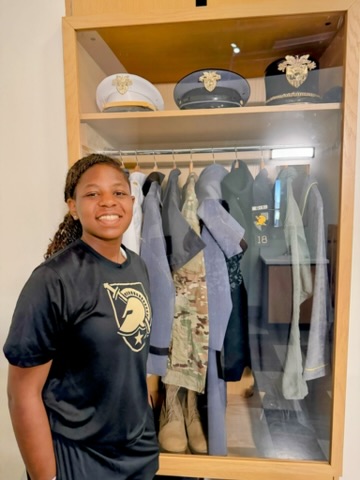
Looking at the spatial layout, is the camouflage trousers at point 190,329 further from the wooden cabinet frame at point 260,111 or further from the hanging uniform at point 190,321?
the wooden cabinet frame at point 260,111

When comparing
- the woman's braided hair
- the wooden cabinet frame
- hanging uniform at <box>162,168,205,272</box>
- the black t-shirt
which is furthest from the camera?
hanging uniform at <box>162,168,205,272</box>

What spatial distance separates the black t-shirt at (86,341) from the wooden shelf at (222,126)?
45 cm

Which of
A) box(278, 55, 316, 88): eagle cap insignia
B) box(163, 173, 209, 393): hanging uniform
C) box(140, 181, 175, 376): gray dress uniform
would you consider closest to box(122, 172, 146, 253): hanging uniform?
box(140, 181, 175, 376): gray dress uniform

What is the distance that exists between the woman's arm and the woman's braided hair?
0.29 meters

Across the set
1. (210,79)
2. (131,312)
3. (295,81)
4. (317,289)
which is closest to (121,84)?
(210,79)

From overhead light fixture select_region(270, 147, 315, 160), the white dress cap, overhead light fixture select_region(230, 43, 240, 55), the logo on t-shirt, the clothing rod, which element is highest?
overhead light fixture select_region(230, 43, 240, 55)

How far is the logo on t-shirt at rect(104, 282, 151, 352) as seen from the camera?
68 cm

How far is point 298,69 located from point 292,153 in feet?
0.78

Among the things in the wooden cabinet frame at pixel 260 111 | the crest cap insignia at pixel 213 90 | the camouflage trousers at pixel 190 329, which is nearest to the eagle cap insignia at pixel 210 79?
the crest cap insignia at pixel 213 90

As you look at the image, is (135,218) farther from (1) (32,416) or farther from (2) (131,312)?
(1) (32,416)

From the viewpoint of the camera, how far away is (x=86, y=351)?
2.11 ft

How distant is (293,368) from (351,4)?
0.98 metres

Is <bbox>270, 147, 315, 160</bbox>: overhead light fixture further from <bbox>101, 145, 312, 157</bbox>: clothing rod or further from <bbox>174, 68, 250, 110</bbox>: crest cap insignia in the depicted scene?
<bbox>174, 68, 250, 110</bbox>: crest cap insignia

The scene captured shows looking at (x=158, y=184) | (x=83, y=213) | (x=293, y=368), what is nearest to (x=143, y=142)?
(x=158, y=184)
